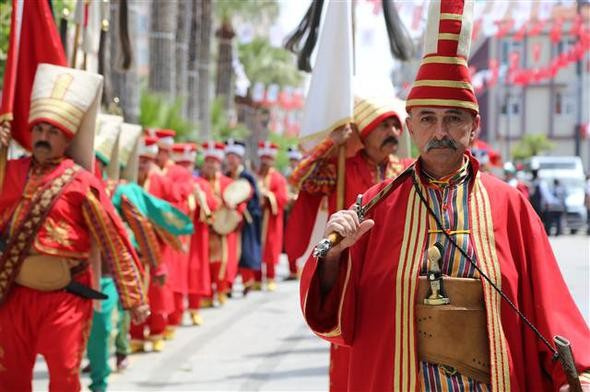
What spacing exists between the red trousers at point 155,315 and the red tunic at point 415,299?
7.27 meters

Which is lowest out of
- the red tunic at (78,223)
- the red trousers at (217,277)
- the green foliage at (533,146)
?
the red trousers at (217,277)

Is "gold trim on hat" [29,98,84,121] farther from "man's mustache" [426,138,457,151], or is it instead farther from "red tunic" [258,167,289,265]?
"red tunic" [258,167,289,265]

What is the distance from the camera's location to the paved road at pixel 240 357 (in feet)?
30.8

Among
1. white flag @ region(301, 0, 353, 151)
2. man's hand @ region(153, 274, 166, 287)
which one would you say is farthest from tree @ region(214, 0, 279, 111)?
white flag @ region(301, 0, 353, 151)

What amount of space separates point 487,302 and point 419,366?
338mm

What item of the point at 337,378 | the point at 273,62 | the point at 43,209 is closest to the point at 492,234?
the point at 337,378

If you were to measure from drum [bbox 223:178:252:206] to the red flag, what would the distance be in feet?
25.3

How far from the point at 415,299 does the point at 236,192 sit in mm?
11247

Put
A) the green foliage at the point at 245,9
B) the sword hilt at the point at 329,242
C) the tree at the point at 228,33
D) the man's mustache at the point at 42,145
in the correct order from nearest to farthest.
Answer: the sword hilt at the point at 329,242 < the man's mustache at the point at 42,145 < the green foliage at the point at 245,9 < the tree at the point at 228,33

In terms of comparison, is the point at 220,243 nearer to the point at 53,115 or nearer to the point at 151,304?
the point at 151,304

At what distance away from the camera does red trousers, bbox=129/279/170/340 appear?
1125cm

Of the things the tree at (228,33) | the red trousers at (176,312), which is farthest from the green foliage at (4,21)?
the tree at (228,33)

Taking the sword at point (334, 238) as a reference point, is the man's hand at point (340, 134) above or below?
above

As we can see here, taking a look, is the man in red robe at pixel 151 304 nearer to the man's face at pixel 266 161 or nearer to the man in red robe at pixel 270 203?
the man in red robe at pixel 270 203
